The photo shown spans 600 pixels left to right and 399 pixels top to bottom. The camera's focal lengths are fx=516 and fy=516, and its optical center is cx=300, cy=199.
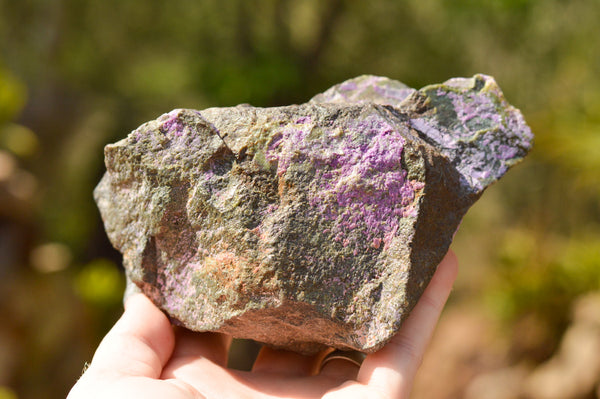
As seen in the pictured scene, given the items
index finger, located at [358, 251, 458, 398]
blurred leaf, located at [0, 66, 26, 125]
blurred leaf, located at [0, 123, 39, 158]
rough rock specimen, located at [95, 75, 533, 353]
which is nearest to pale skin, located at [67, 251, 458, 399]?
index finger, located at [358, 251, 458, 398]

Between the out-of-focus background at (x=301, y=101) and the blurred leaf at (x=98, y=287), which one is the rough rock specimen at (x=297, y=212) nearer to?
the out-of-focus background at (x=301, y=101)

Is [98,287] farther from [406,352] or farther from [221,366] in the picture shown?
[406,352]

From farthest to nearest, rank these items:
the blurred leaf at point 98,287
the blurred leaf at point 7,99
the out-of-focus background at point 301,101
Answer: the blurred leaf at point 98,287
the blurred leaf at point 7,99
the out-of-focus background at point 301,101

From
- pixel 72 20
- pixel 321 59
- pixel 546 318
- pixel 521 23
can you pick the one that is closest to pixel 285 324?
pixel 546 318

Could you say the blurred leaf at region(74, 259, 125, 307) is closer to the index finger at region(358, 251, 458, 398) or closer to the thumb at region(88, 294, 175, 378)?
the thumb at region(88, 294, 175, 378)

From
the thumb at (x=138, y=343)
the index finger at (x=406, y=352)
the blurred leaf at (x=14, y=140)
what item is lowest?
the thumb at (x=138, y=343)

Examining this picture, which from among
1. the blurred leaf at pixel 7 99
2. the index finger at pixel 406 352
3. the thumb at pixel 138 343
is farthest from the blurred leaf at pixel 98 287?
the index finger at pixel 406 352
